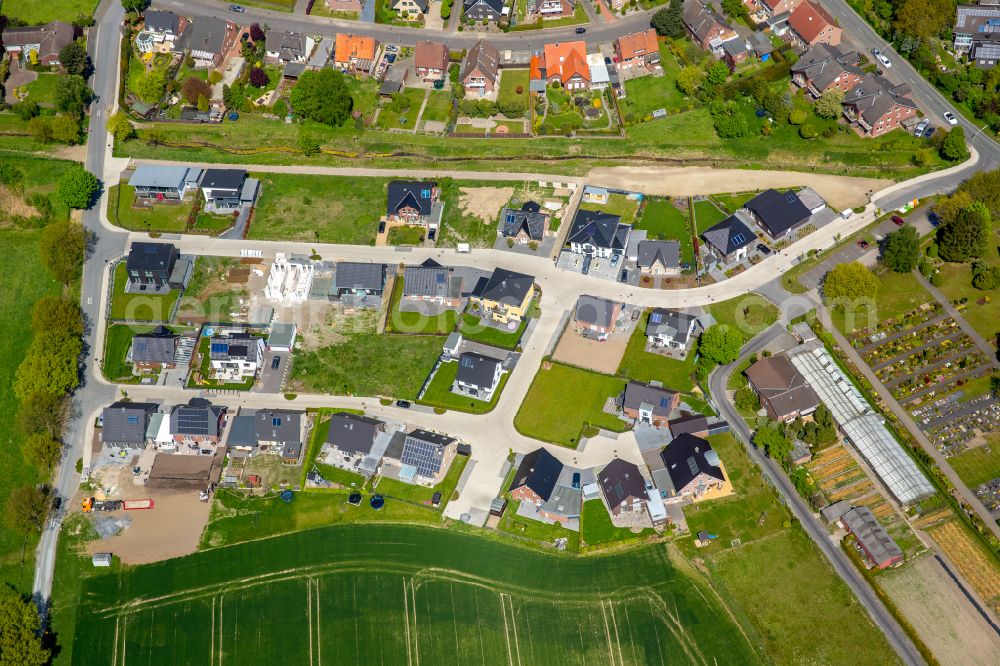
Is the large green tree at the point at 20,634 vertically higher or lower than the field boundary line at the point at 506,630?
lower

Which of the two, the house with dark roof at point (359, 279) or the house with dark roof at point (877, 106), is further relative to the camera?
the house with dark roof at point (877, 106)

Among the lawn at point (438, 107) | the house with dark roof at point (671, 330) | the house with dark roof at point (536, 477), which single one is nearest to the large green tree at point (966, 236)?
the house with dark roof at point (671, 330)

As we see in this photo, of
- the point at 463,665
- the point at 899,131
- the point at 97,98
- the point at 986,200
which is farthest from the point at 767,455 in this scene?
the point at 97,98

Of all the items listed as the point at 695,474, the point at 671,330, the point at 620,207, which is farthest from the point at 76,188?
the point at 695,474

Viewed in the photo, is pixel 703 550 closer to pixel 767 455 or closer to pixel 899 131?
pixel 767 455

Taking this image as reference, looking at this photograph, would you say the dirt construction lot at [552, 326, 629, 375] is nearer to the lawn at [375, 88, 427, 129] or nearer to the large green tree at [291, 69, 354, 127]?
the lawn at [375, 88, 427, 129]

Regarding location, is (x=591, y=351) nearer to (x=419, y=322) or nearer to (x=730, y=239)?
(x=419, y=322)

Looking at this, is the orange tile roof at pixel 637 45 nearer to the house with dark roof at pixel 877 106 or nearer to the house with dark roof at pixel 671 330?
the house with dark roof at pixel 877 106
